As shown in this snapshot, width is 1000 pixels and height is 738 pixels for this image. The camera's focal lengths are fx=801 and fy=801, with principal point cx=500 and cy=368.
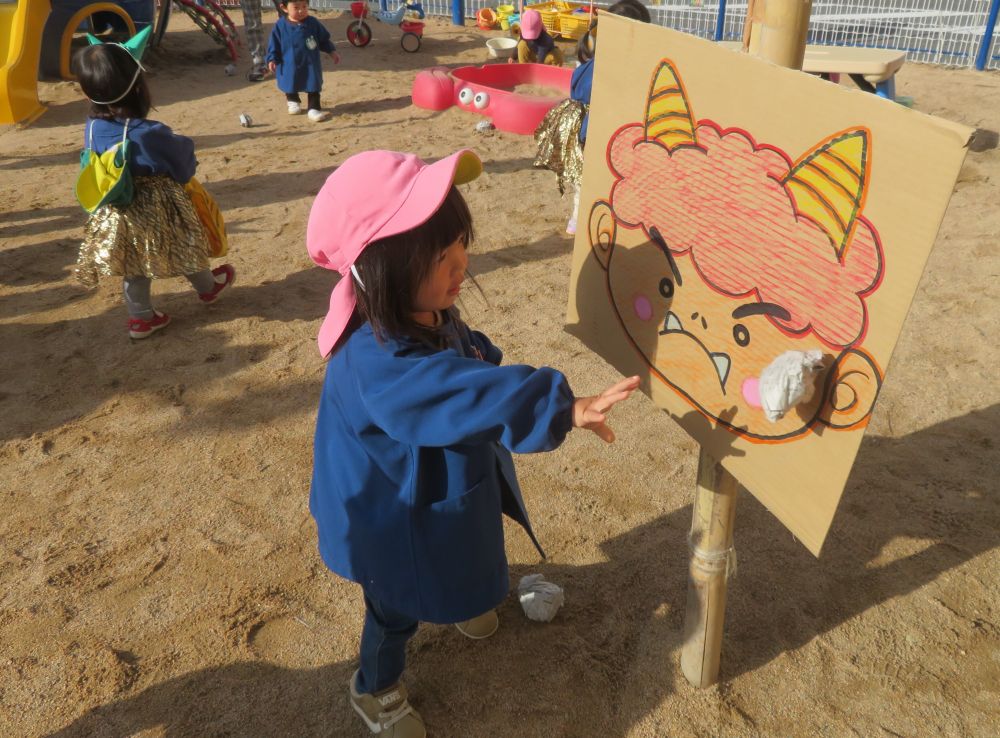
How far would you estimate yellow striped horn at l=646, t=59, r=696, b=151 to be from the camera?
4.71 ft

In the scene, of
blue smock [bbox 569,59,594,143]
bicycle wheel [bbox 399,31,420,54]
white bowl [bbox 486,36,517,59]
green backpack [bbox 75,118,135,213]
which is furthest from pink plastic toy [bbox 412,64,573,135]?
green backpack [bbox 75,118,135,213]

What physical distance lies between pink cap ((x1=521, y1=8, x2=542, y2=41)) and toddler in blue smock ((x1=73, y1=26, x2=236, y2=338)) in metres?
5.28

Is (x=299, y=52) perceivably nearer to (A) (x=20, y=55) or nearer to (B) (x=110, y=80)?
(A) (x=20, y=55)

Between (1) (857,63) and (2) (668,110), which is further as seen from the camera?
(1) (857,63)

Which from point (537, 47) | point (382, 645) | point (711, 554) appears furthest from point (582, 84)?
point (537, 47)

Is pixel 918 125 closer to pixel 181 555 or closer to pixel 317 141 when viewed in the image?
pixel 181 555

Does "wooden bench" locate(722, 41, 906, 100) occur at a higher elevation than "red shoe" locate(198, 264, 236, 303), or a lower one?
higher

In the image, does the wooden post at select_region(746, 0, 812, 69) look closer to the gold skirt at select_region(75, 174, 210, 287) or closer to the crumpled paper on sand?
the crumpled paper on sand

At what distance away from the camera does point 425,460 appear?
1570 mm

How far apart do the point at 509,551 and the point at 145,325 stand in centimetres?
228

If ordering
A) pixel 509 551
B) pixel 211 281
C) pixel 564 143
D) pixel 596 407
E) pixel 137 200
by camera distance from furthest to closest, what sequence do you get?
pixel 564 143
pixel 211 281
pixel 137 200
pixel 509 551
pixel 596 407

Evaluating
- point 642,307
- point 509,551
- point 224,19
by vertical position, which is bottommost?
point 509,551

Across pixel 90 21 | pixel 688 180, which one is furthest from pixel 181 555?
pixel 90 21

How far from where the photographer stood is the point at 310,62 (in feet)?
24.1
